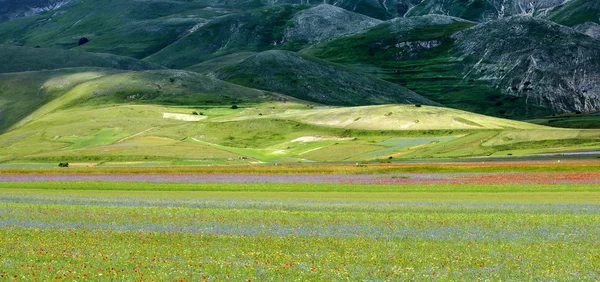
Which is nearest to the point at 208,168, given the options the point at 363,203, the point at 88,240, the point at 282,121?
the point at 363,203

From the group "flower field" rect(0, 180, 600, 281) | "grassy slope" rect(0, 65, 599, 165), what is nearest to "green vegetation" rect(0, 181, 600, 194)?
"flower field" rect(0, 180, 600, 281)

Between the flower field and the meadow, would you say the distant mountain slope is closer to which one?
the meadow

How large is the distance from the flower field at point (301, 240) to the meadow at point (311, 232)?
0.26 ft

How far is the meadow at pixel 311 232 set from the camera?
2562cm

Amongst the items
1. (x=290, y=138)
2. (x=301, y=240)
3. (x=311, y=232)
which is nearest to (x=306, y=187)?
(x=311, y=232)

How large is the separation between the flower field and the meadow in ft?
0.26

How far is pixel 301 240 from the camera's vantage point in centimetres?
3319

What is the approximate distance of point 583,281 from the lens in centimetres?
2327

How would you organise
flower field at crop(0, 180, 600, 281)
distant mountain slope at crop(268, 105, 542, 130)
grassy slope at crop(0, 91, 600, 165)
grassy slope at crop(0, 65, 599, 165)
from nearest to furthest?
flower field at crop(0, 180, 600, 281)
grassy slope at crop(0, 65, 599, 165)
grassy slope at crop(0, 91, 600, 165)
distant mountain slope at crop(268, 105, 542, 130)

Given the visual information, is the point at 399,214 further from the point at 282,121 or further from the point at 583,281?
the point at 282,121

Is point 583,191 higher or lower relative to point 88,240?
lower

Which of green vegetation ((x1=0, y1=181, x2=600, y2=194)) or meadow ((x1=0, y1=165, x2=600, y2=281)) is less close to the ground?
meadow ((x1=0, y1=165, x2=600, y2=281))

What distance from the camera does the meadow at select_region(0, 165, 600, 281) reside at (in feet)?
84.1

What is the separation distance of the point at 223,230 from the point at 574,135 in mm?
115040
